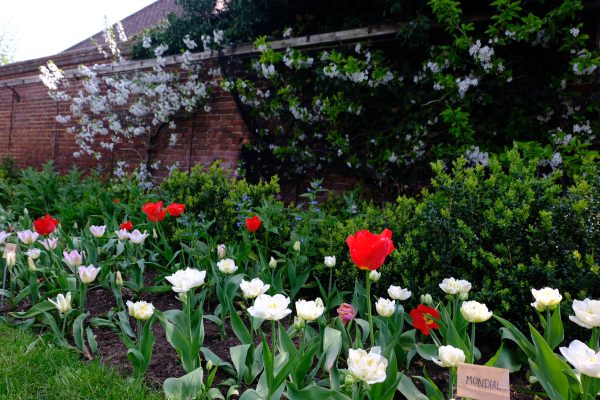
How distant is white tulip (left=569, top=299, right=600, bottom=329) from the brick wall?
4478 millimetres

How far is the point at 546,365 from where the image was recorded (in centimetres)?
134

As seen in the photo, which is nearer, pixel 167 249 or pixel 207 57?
pixel 167 249

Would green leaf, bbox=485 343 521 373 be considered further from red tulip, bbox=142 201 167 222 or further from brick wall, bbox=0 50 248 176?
brick wall, bbox=0 50 248 176

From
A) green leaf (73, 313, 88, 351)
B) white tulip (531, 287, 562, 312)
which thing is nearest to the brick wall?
green leaf (73, 313, 88, 351)

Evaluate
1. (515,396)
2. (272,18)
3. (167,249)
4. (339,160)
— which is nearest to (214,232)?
(167,249)

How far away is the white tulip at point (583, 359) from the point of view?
1044 millimetres

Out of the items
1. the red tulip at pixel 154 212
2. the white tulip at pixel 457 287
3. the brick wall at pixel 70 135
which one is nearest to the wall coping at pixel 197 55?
the brick wall at pixel 70 135

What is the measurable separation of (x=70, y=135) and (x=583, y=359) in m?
8.58

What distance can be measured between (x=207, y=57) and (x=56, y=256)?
11.8 feet

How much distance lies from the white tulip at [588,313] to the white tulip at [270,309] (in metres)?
0.85

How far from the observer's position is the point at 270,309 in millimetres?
1334

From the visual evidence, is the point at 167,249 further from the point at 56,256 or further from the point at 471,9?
the point at 471,9

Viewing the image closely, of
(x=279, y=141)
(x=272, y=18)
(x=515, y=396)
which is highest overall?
(x=272, y=18)

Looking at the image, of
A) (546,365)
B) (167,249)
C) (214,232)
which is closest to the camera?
(546,365)
